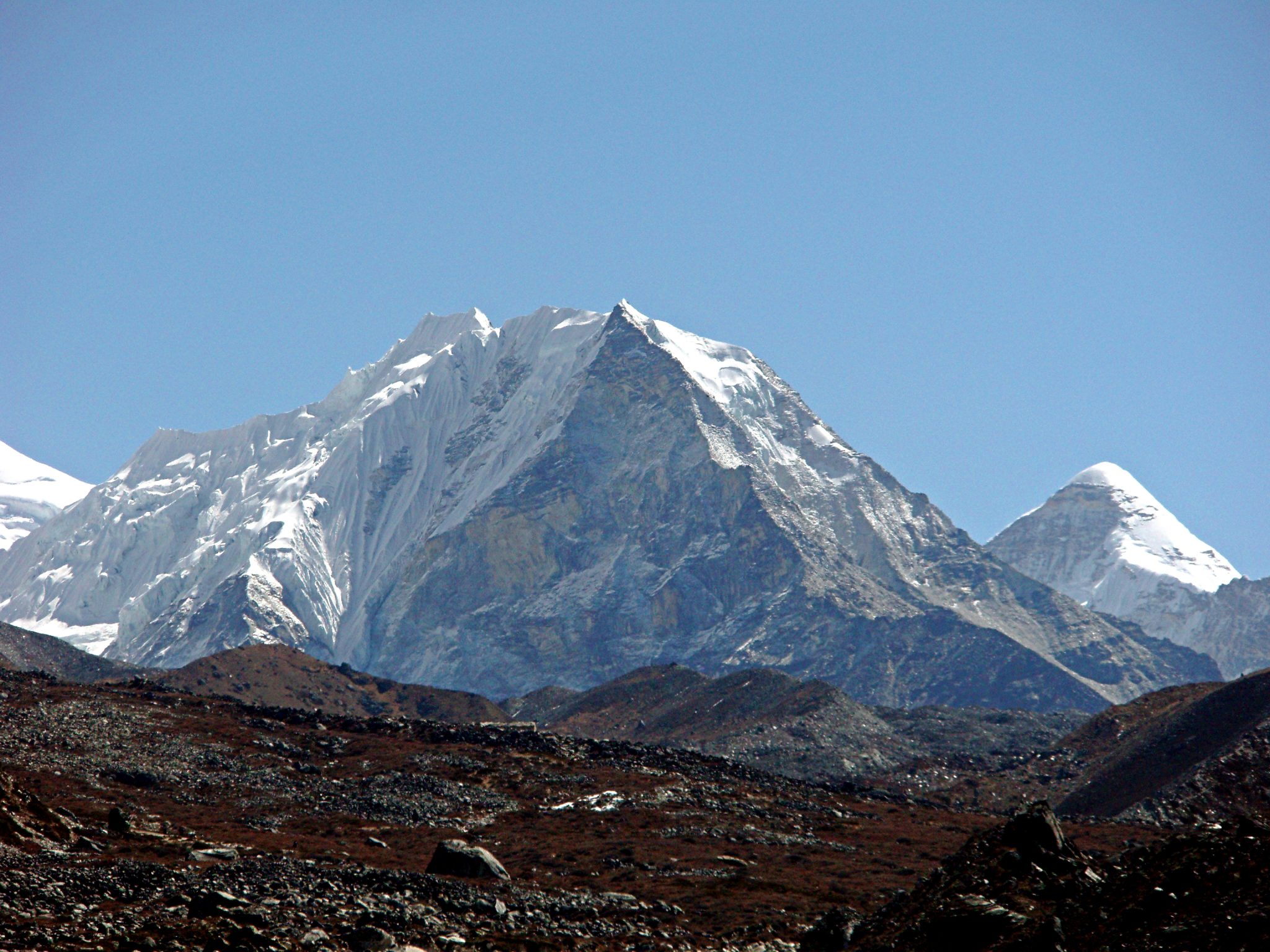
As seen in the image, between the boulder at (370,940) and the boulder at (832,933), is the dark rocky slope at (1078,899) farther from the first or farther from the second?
the boulder at (370,940)

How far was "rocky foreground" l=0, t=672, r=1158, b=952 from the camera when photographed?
52.9 metres

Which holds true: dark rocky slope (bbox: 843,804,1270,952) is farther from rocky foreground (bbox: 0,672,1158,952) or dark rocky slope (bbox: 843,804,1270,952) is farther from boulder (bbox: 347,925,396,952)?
boulder (bbox: 347,925,396,952)

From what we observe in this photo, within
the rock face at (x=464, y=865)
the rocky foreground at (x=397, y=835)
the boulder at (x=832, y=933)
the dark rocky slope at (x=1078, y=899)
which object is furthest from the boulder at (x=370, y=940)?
the rock face at (x=464, y=865)

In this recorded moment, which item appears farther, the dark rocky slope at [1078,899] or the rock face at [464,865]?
the rock face at [464,865]

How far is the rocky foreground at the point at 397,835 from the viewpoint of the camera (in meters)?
52.9

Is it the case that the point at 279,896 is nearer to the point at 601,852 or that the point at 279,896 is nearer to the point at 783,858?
the point at 601,852

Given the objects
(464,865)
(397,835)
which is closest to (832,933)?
(464,865)

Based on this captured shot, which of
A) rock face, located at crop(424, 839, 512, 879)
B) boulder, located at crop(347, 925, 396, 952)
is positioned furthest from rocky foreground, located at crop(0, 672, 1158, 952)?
rock face, located at crop(424, 839, 512, 879)

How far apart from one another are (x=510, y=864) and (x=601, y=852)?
308 inches

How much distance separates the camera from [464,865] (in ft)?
232

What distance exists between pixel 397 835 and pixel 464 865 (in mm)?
18065

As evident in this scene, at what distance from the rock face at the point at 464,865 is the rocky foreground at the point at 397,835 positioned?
0.23 meters

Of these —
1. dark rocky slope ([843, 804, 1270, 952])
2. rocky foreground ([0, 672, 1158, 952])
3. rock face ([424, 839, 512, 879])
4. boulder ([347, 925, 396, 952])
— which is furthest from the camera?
rock face ([424, 839, 512, 879])

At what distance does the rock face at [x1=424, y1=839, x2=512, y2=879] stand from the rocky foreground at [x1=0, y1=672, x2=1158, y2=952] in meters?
0.23
